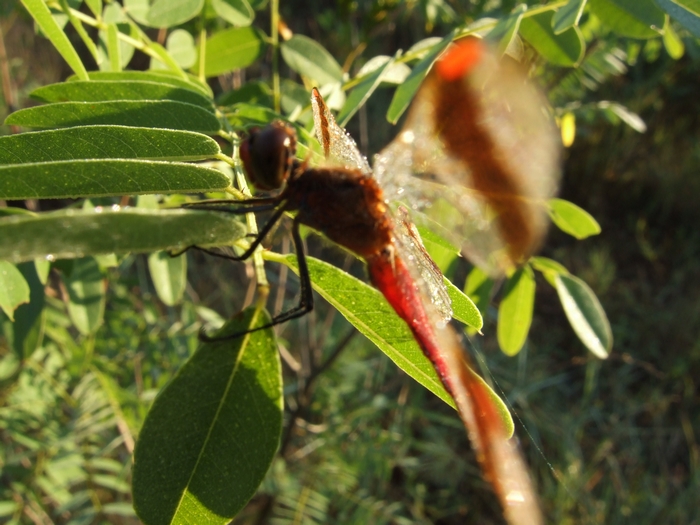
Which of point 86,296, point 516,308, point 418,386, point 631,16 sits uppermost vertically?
point 631,16

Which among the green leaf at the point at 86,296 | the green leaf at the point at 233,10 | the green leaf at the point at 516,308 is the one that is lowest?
the green leaf at the point at 86,296

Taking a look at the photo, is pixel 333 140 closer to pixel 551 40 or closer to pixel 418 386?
pixel 551 40

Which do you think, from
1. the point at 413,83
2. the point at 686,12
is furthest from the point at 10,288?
the point at 686,12

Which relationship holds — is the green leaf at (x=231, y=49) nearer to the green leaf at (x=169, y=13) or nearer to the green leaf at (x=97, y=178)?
the green leaf at (x=169, y=13)

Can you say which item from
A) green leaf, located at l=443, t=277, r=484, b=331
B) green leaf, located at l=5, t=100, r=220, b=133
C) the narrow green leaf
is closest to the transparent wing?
green leaf, located at l=443, t=277, r=484, b=331

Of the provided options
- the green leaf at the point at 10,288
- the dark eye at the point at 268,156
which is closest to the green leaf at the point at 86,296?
the green leaf at the point at 10,288

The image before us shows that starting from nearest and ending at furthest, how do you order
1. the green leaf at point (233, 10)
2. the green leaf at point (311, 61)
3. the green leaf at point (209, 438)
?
the green leaf at point (209, 438), the green leaf at point (233, 10), the green leaf at point (311, 61)

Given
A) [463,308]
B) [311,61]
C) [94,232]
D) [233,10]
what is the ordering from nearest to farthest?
1. [94,232]
2. [463,308]
3. [233,10]
4. [311,61]
